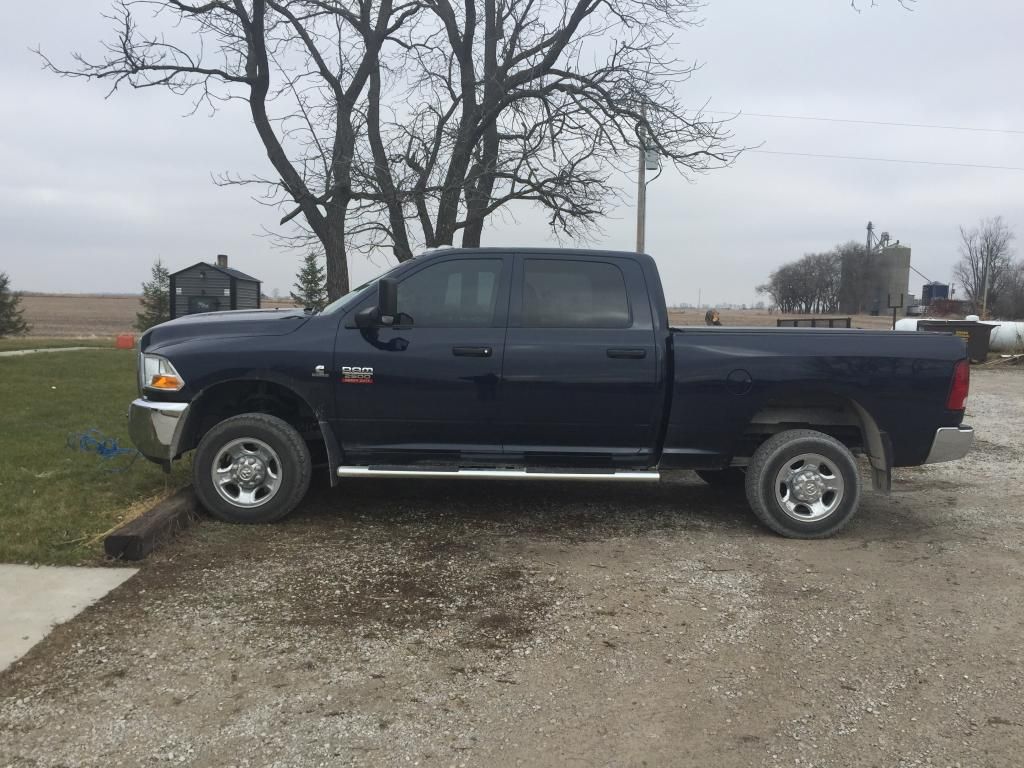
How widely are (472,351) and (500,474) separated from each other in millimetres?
856

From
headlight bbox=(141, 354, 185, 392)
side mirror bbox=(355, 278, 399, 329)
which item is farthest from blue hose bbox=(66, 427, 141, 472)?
side mirror bbox=(355, 278, 399, 329)

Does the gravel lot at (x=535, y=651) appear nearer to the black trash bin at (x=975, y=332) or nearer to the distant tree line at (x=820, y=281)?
the black trash bin at (x=975, y=332)

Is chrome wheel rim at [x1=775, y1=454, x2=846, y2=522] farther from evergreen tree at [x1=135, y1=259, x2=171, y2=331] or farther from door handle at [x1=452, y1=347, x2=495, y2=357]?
evergreen tree at [x1=135, y1=259, x2=171, y2=331]

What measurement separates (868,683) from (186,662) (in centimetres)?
295

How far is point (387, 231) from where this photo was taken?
14.6m

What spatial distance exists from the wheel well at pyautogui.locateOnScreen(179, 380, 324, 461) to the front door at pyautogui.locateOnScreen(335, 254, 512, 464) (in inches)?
16.8

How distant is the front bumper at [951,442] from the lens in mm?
5355

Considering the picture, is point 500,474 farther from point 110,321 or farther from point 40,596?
point 110,321

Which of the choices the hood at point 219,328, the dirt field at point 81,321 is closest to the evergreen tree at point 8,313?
the dirt field at point 81,321

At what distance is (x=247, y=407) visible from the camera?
5.83 m

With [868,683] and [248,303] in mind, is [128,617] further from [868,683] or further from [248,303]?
[248,303]

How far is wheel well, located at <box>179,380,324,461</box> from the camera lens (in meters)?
5.50

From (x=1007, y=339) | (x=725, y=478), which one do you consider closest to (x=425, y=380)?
(x=725, y=478)

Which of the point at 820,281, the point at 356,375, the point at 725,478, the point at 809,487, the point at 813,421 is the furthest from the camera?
the point at 820,281
